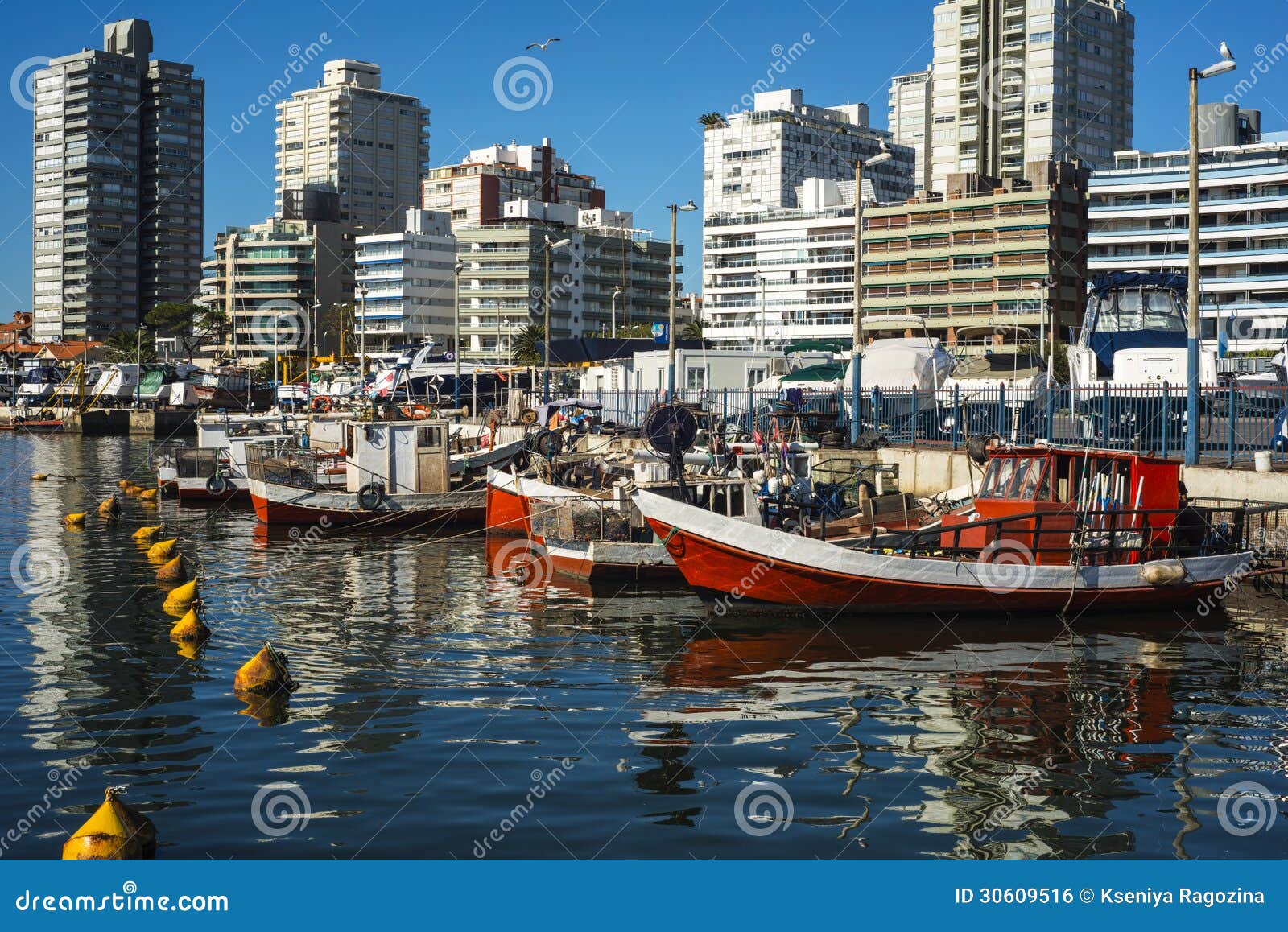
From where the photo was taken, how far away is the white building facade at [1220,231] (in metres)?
90.6

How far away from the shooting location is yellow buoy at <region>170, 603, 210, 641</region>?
19.0 meters

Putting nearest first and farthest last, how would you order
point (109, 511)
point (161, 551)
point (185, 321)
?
point (161, 551), point (109, 511), point (185, 321)

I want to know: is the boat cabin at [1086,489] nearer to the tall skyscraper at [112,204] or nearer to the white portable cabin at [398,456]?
the white portable cabin at [398,456]

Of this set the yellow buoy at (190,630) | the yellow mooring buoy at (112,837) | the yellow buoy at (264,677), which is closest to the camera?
the yellow mooring buoy at (112,837)

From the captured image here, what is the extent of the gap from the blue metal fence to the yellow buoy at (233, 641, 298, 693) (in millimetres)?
14837

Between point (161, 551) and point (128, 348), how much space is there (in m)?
140

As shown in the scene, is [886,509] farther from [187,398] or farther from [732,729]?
[187,398]

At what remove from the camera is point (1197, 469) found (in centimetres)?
2491

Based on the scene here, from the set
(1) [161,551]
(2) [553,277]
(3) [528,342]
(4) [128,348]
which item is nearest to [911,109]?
(2) [553,277]

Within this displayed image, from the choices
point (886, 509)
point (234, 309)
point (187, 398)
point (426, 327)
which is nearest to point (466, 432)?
point (886, 509)

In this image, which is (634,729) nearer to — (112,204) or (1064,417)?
(1064,417)

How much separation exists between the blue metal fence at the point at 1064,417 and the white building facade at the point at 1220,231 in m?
56.1

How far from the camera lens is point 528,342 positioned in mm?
140500

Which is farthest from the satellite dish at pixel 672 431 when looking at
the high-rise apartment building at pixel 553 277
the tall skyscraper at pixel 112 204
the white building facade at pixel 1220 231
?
the tall skyscraper at pixel 112 204
